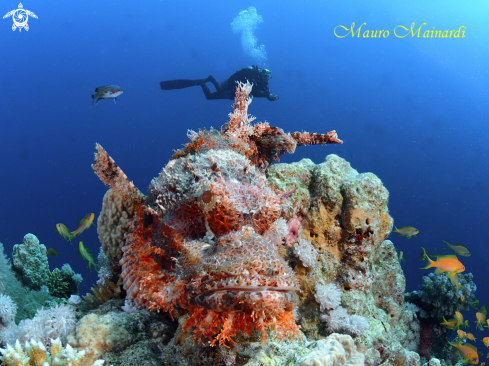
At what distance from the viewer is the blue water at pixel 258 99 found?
170ft

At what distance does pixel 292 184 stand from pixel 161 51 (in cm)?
9563

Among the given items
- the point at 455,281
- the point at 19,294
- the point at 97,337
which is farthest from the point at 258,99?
the point at 97,337

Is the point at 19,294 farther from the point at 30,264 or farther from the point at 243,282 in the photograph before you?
the point at 243,282

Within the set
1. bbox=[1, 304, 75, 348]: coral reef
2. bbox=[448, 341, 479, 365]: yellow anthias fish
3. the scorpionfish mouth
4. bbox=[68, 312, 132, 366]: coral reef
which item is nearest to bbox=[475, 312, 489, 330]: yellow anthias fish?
bbox=[448, 341, 479, 365]: yellow anthias fish

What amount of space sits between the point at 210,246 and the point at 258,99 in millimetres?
77533

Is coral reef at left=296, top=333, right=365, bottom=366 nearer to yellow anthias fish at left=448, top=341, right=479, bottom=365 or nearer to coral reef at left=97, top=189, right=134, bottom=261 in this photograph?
coral reef at left=97, top=189, right=134, bottom=261

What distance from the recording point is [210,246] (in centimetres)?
226

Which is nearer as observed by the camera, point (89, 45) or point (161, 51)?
point (89, 45)

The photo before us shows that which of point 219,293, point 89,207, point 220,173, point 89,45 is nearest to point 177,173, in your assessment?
point 220,173

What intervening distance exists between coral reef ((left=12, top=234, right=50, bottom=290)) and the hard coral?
3.47m

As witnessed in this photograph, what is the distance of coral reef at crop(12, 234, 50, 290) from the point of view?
5.48 m

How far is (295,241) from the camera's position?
376 centimetres

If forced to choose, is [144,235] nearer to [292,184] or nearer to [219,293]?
[219,293]

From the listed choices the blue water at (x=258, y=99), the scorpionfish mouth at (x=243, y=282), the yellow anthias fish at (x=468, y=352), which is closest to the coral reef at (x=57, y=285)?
the scorpionfish mouth at (x=243, y=282)
